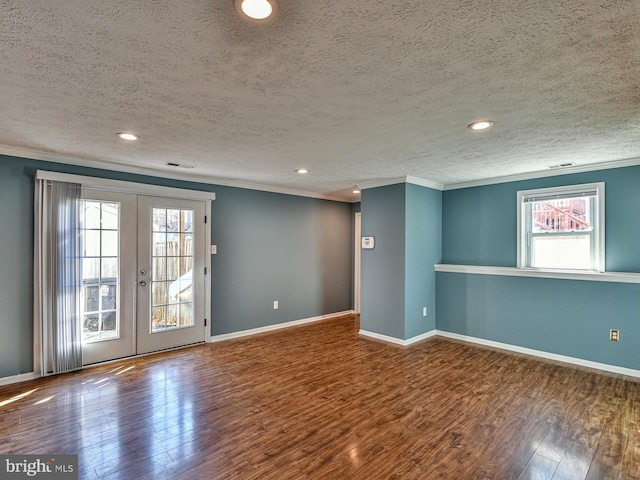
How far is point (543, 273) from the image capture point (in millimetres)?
4184

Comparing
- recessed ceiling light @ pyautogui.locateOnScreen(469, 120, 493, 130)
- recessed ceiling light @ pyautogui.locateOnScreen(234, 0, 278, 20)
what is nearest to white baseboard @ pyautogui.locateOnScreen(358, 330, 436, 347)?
recessed ceiling light @ pyautogui.locateOnScreen(469, 120, 493, 130)

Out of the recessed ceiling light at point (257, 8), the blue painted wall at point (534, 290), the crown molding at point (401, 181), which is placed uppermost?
the recessed ceiling light at point (257, 8)

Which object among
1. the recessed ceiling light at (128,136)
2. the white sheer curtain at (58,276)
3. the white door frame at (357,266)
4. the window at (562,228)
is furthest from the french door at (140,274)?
the window at (562,228)

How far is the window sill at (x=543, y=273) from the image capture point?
11.9 ft

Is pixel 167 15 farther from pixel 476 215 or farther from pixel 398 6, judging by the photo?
pixel 476 215

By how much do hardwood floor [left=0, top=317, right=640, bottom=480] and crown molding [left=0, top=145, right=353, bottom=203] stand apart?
2.36m

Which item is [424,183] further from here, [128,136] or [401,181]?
[128,136]

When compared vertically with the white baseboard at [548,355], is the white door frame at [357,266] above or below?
above

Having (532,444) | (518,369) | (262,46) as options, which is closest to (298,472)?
(532,444)

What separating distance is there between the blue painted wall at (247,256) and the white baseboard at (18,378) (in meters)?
0.04

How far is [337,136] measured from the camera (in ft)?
9.32

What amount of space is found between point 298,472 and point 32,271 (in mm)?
3445

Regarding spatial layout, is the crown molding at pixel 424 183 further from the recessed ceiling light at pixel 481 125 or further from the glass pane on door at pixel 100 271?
the glass pane on door at pixel 100 271

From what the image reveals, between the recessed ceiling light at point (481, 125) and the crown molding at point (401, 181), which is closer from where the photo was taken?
the recessed ceiling light at point (481, 125)
